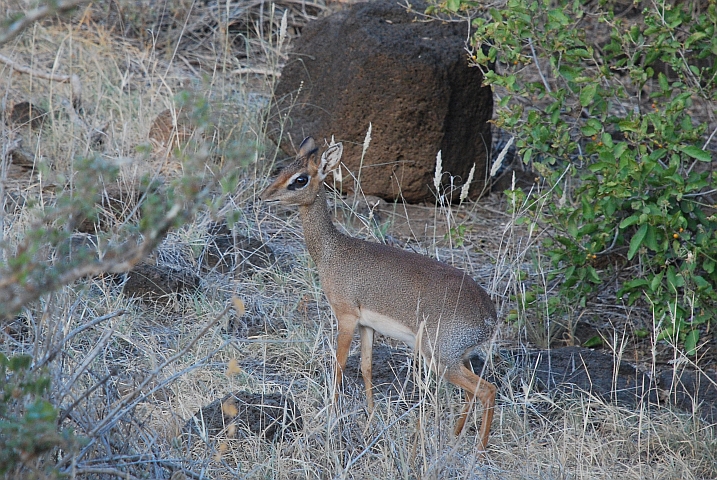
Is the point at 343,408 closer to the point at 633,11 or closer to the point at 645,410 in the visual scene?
the point at 645,410

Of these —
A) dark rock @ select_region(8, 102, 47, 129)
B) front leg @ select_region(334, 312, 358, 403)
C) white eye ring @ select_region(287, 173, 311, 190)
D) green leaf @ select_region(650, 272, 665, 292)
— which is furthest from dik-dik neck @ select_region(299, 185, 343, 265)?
dark rock @ select_region(8, 102, 47, 129)

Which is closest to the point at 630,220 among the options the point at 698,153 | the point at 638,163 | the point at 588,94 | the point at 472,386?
the point at 638,163

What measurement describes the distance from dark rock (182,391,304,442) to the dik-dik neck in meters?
1.03

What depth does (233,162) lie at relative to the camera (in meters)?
2.30

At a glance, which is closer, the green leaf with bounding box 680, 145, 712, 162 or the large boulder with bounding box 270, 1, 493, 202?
the green leaf with bounding box 680, 145, 712, 162

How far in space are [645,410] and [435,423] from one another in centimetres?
144

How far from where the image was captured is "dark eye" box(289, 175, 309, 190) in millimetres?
4676

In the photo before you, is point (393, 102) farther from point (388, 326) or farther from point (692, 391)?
point (692, 391)

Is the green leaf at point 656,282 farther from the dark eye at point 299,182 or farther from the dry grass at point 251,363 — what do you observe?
the dark eye at point 299,182

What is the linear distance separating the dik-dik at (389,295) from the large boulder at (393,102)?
1.89 meters

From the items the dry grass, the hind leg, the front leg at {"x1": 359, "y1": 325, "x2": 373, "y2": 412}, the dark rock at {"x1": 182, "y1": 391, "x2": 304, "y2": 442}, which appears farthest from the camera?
the front leg at {"x1": 359, "y1": 325, "x2": 373, "y2": 412}

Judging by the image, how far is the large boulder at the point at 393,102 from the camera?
21.6 feet

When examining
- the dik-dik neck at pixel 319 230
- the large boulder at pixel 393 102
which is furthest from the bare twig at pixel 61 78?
the dik-dik neck at pixel 319 230

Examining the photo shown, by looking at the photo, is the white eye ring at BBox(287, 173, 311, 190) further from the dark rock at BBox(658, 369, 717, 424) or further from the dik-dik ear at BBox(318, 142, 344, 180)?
the dark rock at BBox(658, 369, 717, 424)
